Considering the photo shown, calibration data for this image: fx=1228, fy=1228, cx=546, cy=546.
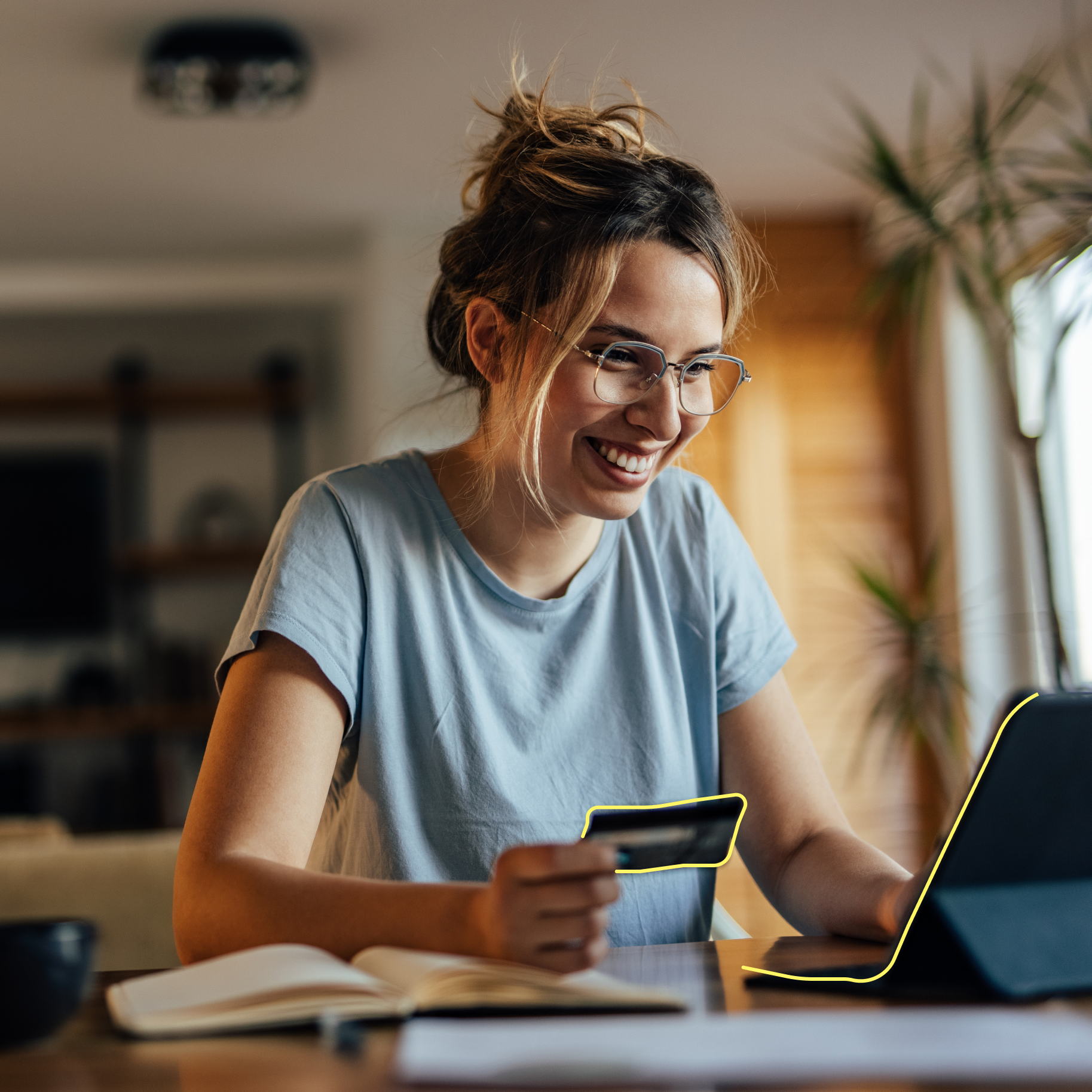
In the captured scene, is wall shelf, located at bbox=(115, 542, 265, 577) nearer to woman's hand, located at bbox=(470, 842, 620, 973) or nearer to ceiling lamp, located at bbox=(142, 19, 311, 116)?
ceiling lamp, located at bbox=(142, 19, 311, 116)

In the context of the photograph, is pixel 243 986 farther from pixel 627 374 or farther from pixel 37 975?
pixel 627 374

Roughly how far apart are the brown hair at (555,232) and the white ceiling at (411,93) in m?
1.31

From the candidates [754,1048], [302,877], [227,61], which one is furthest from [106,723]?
[754,1048]

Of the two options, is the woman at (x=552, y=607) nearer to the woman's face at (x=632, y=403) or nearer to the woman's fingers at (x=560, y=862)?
the woman's face at (x=632, y=403)

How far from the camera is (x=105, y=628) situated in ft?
17.3

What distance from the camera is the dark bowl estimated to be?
0.65m

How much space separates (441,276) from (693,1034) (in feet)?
3.07

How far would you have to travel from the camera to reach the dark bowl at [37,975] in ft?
2.13

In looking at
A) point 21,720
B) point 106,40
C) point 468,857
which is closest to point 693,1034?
point 468,857

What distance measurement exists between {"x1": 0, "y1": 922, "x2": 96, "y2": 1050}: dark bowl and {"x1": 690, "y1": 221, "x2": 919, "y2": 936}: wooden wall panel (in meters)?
3.78

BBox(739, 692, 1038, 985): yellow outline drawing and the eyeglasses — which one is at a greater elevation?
the eyeglasses

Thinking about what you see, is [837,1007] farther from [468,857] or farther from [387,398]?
[387,398]

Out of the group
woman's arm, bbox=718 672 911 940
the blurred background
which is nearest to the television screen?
the blurred background

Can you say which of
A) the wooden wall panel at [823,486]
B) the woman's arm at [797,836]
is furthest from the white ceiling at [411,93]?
the woman's arm at [797,836]
